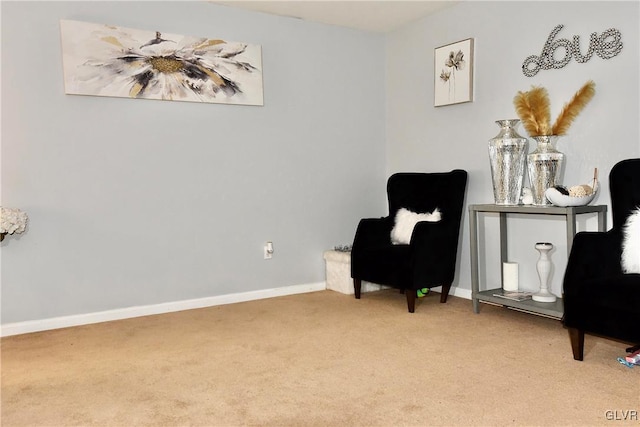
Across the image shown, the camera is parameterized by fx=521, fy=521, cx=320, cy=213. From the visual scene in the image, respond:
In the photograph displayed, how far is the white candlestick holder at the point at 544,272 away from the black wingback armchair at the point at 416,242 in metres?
0.62

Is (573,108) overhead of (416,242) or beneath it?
overhead

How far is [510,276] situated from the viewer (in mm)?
3326

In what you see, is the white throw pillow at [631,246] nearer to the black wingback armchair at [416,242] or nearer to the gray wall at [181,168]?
the black wingback armchair at [416,242]

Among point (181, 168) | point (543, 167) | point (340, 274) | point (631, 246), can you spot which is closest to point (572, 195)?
point (543, 167)

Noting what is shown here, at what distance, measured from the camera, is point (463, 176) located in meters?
3.57

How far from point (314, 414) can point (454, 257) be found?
6.49 ft

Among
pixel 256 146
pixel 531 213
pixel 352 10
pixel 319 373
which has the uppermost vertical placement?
pixel 352 10

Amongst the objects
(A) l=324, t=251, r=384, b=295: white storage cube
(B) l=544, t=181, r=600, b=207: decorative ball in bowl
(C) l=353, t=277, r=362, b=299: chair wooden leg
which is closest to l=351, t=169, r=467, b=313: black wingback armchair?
(C) l=353, t=277, r=362, b=299: chair wooden leg

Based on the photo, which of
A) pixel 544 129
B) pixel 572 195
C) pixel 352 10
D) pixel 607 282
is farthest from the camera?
pixel 352 10

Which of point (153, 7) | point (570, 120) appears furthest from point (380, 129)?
point (153, 7)

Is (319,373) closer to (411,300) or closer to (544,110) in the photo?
(411,300)

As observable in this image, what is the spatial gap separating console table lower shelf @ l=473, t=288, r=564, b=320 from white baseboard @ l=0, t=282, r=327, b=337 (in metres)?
1.41

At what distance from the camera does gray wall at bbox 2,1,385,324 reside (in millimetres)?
3156

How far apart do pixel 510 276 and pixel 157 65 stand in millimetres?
2701
